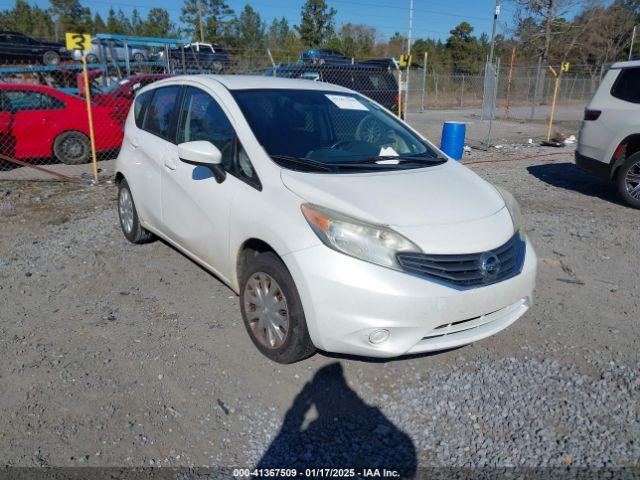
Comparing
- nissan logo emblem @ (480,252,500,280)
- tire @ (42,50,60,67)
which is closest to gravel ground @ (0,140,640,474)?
nissan logo emblem @ (480,252,500,280)

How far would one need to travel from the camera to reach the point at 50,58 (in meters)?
22.3

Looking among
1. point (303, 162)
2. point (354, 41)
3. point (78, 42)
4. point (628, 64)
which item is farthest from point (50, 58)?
point (354, 41)

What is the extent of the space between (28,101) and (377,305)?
28.3 ft

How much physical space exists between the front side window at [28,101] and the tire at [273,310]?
294 inches

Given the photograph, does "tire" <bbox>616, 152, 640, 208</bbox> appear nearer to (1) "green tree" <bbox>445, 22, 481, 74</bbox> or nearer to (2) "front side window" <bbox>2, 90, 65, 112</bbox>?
(2) "front side window" <bbox>2, 90, 65, 112</bbox>

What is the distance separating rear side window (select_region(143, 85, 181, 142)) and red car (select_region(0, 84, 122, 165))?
523cm

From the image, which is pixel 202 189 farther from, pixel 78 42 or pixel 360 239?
pixel 78 42

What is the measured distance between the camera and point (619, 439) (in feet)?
8.44

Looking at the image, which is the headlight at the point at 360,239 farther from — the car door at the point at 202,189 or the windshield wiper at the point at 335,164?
the car door at the point at 202,189

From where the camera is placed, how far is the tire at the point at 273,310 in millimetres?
2861

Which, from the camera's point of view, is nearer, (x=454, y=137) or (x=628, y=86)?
(x=628, y=86)

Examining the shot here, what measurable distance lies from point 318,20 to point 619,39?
83.3ft

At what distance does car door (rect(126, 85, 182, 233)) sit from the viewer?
4227 millimetres

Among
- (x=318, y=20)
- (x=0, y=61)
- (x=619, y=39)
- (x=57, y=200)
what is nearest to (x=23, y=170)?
(x=57, y=200)
